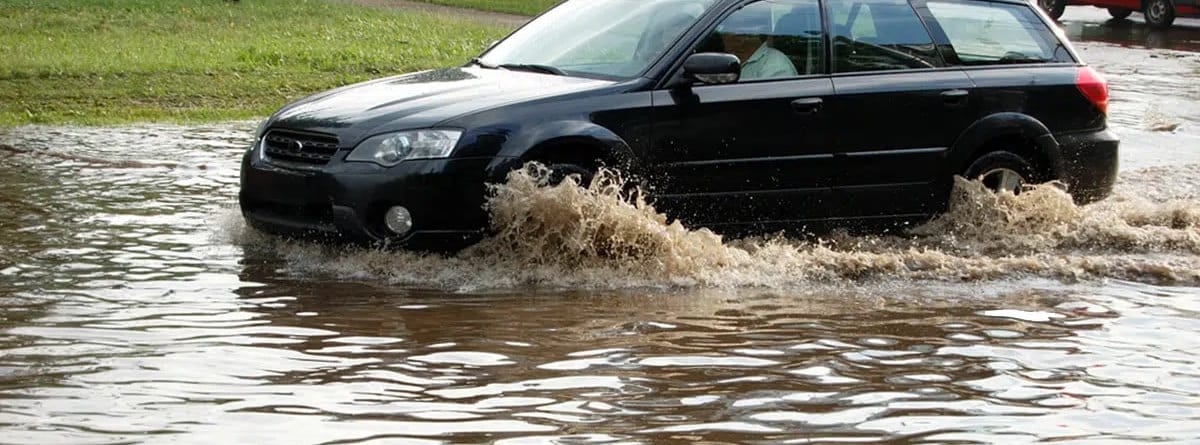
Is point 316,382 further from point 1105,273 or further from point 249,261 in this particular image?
point 1105,273

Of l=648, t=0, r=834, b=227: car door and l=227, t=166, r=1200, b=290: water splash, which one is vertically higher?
l=648, t=0, r=834, b=227: car door

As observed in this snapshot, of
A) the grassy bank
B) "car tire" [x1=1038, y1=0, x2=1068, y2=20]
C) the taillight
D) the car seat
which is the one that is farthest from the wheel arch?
"car tire" [x1=1038, y1=0, x2=1068, y2=20]

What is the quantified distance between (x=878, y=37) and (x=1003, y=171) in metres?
1.02

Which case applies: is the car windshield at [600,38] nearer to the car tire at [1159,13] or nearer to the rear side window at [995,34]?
the rear side window at [995,34]

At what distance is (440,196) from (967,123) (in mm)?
3063

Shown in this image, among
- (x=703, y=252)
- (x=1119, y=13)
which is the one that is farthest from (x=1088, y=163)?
(x=1119, y=13)

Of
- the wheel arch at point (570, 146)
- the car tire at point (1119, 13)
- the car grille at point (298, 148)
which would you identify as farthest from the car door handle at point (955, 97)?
the car tire at point (1119, 13)

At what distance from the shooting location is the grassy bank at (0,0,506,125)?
52.9 ft

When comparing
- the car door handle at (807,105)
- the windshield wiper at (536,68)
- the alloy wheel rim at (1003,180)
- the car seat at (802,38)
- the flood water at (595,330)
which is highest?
the car seat at (802,38)

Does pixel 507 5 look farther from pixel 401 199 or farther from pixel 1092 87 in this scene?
pixel 401 199

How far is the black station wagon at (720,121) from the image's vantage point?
872cm

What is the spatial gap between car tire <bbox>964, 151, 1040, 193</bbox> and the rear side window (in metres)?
0.52

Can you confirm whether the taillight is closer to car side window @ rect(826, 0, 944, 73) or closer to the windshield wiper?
car side window @ rect(826, 0, 944, 73)

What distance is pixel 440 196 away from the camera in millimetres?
8625
